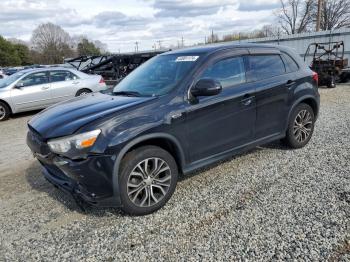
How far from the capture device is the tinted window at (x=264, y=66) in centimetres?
451

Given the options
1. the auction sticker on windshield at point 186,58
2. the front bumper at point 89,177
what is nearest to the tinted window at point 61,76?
the auction sticker on windshield at point 186,58

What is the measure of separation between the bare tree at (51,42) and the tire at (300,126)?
2296 inches

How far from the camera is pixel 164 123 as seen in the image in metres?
3.54

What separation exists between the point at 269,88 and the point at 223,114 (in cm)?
98

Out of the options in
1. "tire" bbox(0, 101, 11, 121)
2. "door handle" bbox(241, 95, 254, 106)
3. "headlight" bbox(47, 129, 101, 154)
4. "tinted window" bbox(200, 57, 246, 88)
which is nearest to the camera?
"headlight" bbox(47, 129, 101, 154)

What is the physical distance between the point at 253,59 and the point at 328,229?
8.06ft

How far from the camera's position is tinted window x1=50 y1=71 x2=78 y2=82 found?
1055cm

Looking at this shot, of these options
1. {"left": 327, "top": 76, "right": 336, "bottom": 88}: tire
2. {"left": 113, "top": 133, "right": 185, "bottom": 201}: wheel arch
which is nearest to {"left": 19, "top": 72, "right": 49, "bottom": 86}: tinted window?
{"left": 113, "top": 133, "right": 185, "bottom": 201}: wheel arch

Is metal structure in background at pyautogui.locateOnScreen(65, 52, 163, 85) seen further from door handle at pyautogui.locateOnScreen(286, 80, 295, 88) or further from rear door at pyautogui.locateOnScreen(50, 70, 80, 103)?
door handle at pyautogui.locateOnScreen(286, 80, 295, 88)

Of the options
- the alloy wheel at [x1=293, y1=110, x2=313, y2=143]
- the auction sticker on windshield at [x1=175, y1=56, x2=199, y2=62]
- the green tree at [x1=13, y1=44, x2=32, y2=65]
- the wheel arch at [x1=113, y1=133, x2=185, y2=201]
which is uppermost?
the green tree at [x1=13, y1=44, x2=32, y2=65]

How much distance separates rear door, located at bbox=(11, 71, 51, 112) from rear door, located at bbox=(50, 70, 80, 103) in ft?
0.60

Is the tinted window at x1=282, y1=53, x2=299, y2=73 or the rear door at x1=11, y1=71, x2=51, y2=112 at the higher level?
the tinted window at x1=282, y1=53, x2=299, y2=73

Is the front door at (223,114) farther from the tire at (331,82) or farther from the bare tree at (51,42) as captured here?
the bare tree at (51,42)

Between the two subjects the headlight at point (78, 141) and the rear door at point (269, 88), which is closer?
the headlight at point (78, 141)
